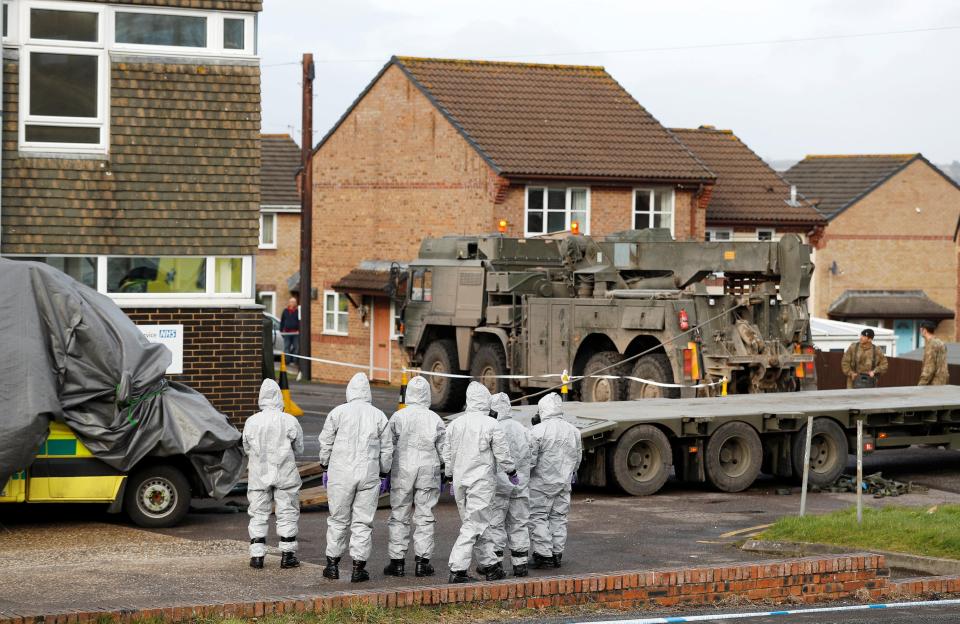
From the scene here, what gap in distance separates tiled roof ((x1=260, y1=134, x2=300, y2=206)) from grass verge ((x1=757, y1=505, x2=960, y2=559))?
40.3 metres

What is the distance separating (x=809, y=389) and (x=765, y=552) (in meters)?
9.04

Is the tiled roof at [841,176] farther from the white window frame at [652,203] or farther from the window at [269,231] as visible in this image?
the window at [269,231]

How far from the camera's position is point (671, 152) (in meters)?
37.4

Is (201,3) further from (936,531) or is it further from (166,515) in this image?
(936,531)

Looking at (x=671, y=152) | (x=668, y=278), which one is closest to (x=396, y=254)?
(x=671, y=152)

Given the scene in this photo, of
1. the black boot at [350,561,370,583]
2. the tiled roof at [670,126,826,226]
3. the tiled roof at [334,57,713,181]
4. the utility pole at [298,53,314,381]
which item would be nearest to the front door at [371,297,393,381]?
the utility pole at [298,53,314,381]

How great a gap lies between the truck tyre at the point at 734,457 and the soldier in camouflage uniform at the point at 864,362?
6.23 meters

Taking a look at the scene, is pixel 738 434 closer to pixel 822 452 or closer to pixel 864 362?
pixel 822 452

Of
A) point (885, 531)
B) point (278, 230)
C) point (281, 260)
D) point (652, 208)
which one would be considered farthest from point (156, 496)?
point (281, 260)

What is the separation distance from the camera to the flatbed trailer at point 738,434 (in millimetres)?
16548

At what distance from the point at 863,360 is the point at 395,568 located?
13143 millimetres

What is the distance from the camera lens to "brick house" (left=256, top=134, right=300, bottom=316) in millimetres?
53188

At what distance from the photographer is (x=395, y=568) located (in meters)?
11.6

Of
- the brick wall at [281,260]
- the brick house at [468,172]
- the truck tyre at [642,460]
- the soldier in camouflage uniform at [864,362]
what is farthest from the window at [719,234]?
the truck tyre at [642,460]
